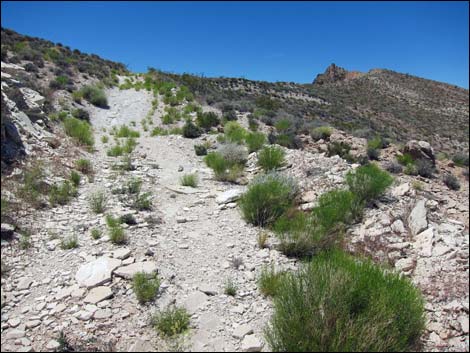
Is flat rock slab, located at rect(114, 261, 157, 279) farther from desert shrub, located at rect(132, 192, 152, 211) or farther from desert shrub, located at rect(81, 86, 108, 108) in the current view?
desert shrub, located at rect(81, 86, 108, 108)

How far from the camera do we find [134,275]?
13.4ft

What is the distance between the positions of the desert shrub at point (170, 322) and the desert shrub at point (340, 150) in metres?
8.59

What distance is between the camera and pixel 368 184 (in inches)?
250

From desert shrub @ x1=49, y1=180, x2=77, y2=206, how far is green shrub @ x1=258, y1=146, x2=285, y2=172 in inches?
182

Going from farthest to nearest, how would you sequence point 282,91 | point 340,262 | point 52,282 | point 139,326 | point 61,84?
1. point 282,91
2. point 61,84
3. point 52,282
4. point 340,262
5. point 139,326

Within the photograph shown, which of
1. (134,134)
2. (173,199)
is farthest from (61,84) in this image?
(173,199)

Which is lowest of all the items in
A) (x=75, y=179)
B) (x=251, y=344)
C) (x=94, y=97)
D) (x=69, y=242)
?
(x=251, y=344)

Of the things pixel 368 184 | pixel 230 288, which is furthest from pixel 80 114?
pixel 230 288

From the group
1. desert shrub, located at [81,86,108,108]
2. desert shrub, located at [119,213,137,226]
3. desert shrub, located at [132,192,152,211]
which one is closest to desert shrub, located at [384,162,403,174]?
desert shrub, located at [132,192,152,211]

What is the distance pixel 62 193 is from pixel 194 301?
3704 mm

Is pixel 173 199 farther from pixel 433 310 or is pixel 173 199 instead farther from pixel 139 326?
pixel 433 310

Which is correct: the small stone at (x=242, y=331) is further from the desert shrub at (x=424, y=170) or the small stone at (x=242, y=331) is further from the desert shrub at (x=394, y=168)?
the desert shrub at (x=424, y=170)

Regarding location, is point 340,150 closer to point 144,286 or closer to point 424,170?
point 424,170

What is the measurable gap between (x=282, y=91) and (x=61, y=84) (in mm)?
26592
